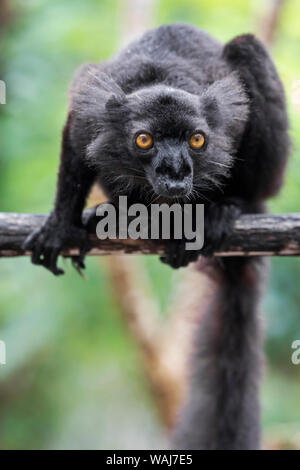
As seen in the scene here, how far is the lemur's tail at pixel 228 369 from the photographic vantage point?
488 cm

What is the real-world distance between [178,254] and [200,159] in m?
0.74

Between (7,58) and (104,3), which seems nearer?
(7,58)

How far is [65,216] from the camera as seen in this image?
4469mm

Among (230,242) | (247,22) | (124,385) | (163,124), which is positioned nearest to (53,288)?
(124,385)

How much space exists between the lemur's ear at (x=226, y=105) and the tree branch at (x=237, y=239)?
669 mm

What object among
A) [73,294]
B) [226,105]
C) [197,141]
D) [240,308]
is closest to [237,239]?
[197,141]

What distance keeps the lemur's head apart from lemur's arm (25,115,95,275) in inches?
9.8

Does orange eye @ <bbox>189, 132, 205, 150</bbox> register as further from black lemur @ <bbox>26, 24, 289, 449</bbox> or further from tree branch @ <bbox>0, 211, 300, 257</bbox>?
tree branch @ <bbox>0, 211, 300, 257</bbox>

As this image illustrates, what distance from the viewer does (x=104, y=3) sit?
9484 millimetres

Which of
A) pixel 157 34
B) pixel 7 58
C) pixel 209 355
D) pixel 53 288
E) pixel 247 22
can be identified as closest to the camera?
pixel 157 34

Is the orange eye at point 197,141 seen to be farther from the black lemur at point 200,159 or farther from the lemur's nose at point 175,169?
the lemur's nose at point 175,169

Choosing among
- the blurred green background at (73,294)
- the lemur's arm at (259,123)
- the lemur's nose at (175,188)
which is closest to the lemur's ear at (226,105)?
the lemur's arm at (259,123)
